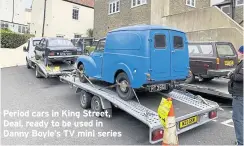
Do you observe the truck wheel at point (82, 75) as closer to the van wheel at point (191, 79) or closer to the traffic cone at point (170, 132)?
the van wheel at point (191, 79)

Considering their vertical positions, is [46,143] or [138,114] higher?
[138,114]

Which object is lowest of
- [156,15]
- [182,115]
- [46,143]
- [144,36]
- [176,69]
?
[46,143]

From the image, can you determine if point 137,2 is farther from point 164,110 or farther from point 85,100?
point 164,110

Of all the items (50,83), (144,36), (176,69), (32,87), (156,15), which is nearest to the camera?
(144,36)

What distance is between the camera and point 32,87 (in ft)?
32.7

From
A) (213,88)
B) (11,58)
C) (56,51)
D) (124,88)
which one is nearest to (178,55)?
(124,88)

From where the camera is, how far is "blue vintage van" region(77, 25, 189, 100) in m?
5.17

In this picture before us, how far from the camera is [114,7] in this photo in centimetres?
2511

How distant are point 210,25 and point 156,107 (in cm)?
1113

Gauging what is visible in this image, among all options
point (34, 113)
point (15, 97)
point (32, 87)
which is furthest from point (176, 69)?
A: point (32, 87)

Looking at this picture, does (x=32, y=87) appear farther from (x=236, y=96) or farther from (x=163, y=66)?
(x=236, y=96)

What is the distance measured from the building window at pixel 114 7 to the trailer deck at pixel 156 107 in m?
19.4

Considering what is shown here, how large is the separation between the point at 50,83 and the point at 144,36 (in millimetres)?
7014

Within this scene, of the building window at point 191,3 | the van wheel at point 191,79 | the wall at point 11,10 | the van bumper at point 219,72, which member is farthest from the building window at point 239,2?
the wall at point 11,10
